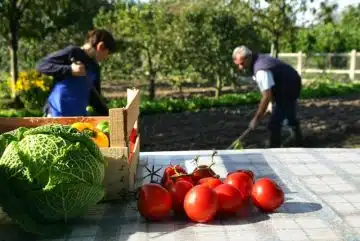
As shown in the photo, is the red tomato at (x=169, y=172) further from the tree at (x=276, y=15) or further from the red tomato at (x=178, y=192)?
the tree at (x=276, y=15)

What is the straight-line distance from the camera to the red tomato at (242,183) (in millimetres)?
2373

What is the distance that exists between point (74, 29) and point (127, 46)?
3173 mm

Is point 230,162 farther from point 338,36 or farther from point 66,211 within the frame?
point 338,36

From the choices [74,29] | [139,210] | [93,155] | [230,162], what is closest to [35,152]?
[93,155]

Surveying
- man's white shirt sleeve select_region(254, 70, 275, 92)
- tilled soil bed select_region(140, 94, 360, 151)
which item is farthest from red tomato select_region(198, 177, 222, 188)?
tilled soil bed select_region(140, 94, 360, 151)

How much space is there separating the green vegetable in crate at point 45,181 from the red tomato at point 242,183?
0.62m

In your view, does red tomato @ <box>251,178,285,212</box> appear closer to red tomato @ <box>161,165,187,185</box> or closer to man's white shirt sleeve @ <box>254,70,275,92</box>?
red tomato @ <box>161,165,187,185</box>

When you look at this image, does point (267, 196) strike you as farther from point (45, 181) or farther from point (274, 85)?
point (274, 85)

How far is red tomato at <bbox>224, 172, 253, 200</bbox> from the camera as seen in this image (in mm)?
2373

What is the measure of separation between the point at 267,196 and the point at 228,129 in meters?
7.28

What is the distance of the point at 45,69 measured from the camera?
4023 millimetres

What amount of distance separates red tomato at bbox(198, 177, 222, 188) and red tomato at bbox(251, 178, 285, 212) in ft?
0.55

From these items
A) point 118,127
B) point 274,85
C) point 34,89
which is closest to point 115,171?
point 118,127

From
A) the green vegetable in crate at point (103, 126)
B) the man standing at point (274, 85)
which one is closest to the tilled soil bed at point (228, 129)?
the man standing at point (274, 85)
